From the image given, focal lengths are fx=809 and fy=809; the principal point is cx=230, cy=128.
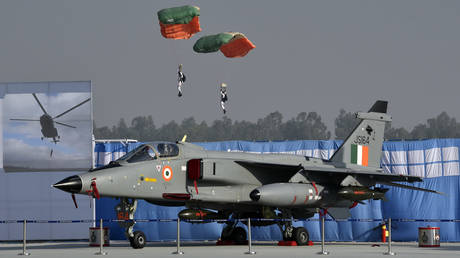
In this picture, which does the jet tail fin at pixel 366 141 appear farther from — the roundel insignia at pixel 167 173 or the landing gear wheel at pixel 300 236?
the roundel insignia at pixel 167 173

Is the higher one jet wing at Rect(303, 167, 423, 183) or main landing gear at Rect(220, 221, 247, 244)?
jet wing at Rect(303, 167, 423, 183)

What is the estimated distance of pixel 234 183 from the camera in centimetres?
2336

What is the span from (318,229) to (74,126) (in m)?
9.43

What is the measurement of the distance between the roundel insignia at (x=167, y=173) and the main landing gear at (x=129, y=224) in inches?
41.5

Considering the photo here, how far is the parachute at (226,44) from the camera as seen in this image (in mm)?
28094

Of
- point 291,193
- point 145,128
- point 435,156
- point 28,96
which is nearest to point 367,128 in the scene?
point 435,156

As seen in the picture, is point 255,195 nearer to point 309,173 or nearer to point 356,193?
point 309,173

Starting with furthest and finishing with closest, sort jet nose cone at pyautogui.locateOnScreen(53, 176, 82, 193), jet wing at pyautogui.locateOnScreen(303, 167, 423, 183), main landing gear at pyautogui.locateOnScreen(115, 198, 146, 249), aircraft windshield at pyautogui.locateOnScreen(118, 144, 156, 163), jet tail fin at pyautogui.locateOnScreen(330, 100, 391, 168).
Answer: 1. jet tail fin at pyautogui.locateOnScreen(330, 100, 391, 168)
2. jet wing at pyautogui.locateOnScreen(303, 167, 423, 183)
3. aircraft windshield at pyautogui.locateOnScreen(118, 144, 156, 163)
4. main landing gear at pyautogui.locateOnScreen(115, 198, 146, 249)
5. jet nose cone at pyautogui.locateOnScreen(53, 176, 82, 193)

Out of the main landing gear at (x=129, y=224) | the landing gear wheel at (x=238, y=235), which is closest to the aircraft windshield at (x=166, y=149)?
the main landing gear at (x=129, y=224)

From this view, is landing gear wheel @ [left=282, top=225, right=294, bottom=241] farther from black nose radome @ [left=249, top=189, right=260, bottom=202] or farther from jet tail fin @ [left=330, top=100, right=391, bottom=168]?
jet tail fin @ [left=330, top=100, right=391, bottom=168]

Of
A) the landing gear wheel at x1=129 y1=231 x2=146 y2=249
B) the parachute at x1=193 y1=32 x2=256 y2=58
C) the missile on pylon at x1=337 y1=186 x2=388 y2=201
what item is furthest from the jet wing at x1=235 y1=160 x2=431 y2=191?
the parachute at x1=193 y1=32 x2=256 y2=58

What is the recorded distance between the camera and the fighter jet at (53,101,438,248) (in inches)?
850

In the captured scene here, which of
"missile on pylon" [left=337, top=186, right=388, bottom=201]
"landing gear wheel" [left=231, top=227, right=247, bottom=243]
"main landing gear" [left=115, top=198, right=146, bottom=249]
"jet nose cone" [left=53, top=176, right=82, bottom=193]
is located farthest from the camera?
"landing gear wheel" [left=231, top=227, right=247, bottom=243]

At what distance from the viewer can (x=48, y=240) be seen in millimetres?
29281
